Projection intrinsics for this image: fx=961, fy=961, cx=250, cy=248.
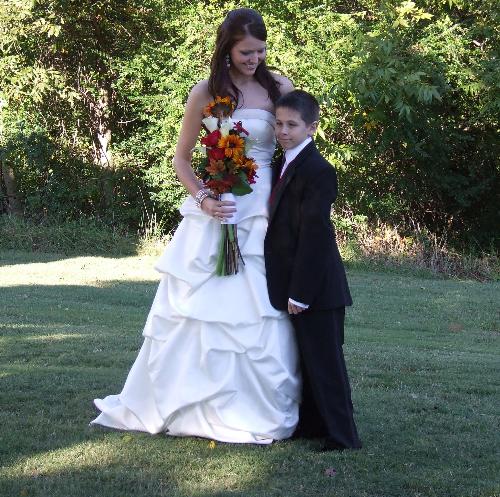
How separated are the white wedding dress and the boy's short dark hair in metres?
0.24

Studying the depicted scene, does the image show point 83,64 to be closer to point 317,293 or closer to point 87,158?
point 87,158

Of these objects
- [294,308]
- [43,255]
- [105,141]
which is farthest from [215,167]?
[105,141]

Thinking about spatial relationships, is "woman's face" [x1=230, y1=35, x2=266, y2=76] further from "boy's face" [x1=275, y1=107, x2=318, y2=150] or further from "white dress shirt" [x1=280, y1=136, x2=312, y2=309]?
"white dress shirt" [x1=280, y1=136, x2=312, y2=309]

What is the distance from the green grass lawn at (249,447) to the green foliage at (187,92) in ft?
22.6

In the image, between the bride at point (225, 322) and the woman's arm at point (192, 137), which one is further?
the woman's arm at point (192, 137)

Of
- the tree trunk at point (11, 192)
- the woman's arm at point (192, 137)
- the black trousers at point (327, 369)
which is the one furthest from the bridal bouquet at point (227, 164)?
the tree trunk at point (11, 192)

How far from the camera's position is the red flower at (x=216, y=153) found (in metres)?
4.97

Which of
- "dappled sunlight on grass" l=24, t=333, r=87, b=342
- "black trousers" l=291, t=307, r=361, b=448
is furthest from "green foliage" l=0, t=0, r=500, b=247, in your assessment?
"black trousers" l=291, t=307, r=361, b=448

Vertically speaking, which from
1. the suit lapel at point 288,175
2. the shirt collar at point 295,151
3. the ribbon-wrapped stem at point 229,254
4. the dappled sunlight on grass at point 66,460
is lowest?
the dappled sunlight on grass at point 66,460

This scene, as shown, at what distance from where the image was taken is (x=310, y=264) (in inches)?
193

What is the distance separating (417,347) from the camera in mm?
9078

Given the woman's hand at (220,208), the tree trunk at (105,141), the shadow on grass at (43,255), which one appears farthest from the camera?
the tree trunk at (105,141)

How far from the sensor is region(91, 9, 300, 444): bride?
4992 mm

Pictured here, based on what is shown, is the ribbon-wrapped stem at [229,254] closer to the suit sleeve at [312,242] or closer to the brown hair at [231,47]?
the suit sleeve at [312,242]
